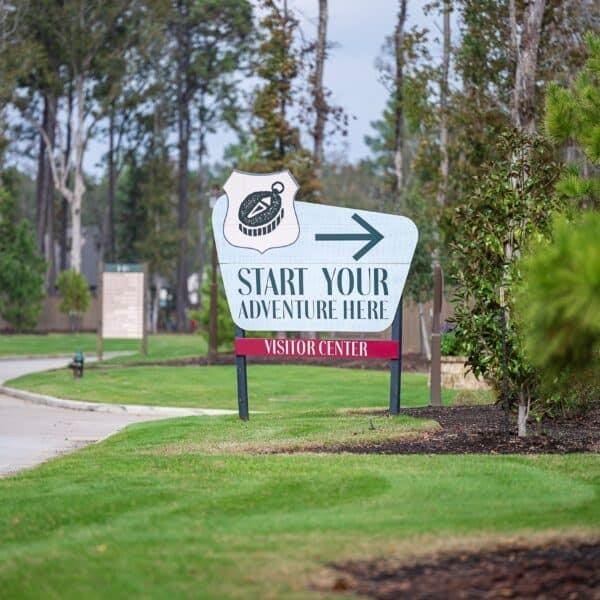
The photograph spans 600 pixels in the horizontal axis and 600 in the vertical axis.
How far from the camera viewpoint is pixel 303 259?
16.2m

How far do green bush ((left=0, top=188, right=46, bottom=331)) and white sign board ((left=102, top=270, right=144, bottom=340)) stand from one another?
76.2 ft

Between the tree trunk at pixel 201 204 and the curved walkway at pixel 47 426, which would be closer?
the curved walkway at pixel 47 426

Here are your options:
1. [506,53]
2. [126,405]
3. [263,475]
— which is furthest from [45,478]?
[506,53]

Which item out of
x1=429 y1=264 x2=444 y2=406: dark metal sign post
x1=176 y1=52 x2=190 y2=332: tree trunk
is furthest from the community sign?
x1=176 y1=52 x2=190 y2=332: tree trunk

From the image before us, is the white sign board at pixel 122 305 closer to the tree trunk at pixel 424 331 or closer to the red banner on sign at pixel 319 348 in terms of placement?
the tree trunk at pixel 424 331

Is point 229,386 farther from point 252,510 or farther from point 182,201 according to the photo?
point 182,201

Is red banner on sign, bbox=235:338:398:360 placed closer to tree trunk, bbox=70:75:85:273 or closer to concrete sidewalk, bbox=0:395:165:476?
concrete sidewalk, bbox=0:395:165:476

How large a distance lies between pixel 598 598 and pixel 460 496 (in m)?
2.90

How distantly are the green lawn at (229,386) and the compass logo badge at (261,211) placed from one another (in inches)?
187

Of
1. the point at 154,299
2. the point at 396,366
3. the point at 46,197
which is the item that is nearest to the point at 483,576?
the point at 396,366

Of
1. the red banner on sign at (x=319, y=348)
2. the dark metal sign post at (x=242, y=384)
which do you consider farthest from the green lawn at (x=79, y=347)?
the red banner on sign at (x=319, y=348)

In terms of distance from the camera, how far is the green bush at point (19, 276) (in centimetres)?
5878

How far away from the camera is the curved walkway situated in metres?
15.1

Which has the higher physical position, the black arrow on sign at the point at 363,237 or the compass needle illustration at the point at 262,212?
the compass needle illustration at the point at 262,212
